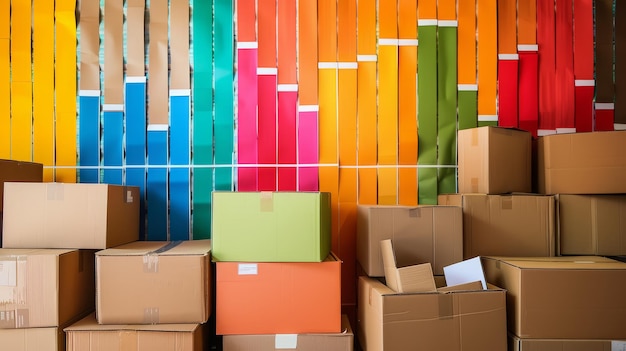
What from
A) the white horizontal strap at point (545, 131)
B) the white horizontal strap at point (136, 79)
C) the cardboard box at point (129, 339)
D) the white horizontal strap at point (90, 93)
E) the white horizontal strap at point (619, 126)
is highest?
the white horizontal strap at point (136, 79)

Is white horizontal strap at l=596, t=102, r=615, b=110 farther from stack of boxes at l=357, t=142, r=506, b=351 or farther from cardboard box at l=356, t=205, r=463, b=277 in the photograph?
stack of boxes at l=357, t=142, r=506, b=351

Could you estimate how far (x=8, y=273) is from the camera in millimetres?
1639

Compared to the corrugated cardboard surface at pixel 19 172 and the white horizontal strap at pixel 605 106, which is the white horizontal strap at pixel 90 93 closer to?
the corrugated cardboard surface at pixel 19 172

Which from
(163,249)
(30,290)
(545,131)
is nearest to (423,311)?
(163,249)

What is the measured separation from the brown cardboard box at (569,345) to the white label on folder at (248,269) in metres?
1.11

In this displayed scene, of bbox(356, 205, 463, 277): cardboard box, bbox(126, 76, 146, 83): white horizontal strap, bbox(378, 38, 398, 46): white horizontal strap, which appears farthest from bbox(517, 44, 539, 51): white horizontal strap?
bbox(126, 76, 146, 83): white horizontal strap

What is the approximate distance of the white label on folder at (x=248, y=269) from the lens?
1.79 m

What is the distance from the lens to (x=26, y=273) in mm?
1642

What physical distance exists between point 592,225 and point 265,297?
1593mm

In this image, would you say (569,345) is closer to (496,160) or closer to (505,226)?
(505,226)

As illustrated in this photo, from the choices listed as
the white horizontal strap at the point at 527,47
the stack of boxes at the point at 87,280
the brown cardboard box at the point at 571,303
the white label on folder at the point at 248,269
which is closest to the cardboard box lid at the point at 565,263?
the brown cardboard box at the point at 571,303

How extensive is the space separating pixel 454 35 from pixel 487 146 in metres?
0.74

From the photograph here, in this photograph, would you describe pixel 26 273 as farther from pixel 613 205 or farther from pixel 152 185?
pixel 613 205

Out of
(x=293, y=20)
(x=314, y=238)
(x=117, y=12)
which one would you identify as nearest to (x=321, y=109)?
(x=293, y=20)
